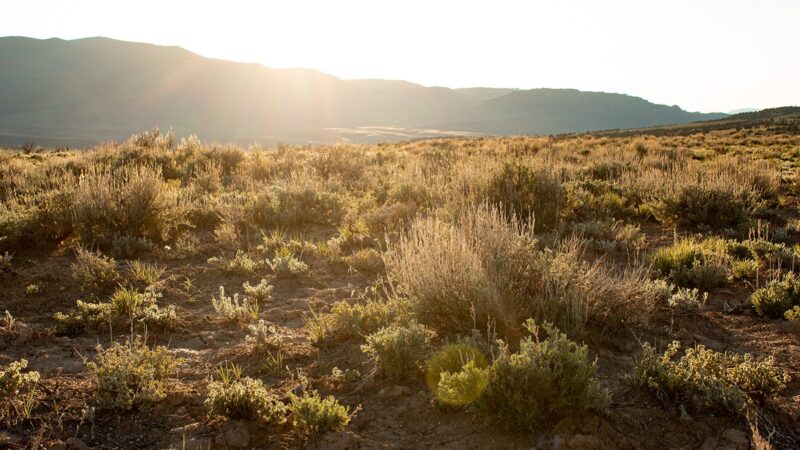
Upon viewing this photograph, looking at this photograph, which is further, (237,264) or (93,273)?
(237,264)

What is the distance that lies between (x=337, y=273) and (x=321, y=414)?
338cm

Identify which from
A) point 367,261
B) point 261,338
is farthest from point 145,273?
point 367,261

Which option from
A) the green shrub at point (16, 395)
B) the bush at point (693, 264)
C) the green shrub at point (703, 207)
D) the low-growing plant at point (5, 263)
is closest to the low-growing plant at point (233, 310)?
the green shrub at point (16, 395)

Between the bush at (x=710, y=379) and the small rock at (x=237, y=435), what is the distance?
2487mm

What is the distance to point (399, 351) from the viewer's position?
3.80m

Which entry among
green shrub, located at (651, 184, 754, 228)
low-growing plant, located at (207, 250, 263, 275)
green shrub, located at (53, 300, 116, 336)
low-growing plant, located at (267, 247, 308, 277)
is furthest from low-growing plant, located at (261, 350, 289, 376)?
green shrub, located at (651, 184, 754, 228)

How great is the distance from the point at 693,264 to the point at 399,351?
387cm

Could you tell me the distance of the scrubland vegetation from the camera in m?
3.22

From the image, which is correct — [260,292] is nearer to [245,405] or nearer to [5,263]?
[245,405]

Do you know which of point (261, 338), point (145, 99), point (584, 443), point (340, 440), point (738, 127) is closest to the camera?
point (584, 443)

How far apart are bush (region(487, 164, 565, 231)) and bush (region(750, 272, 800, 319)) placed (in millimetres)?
3363

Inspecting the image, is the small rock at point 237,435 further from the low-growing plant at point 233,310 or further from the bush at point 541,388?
the low-growing plant at point 233,310

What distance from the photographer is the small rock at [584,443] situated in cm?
300

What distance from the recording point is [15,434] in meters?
3.18
